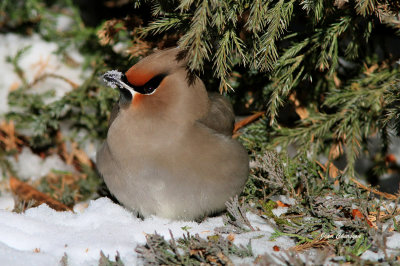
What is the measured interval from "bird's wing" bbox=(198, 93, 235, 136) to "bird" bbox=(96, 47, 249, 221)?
5cm

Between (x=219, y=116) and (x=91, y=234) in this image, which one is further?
(x=219, y=116)

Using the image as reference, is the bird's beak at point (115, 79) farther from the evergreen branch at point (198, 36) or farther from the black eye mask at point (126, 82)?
the evergreen branch at point (198, 36)

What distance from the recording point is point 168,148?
2617 millimetres

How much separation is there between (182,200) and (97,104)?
1480 millimetres

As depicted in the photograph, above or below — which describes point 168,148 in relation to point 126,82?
below

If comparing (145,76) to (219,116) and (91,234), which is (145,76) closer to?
(219,116)

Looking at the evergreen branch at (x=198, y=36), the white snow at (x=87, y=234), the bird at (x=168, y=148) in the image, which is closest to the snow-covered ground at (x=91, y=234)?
the white snow at (x=87, y=234)

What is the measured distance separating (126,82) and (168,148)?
1.42ft

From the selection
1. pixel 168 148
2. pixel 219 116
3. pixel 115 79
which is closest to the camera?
pixel 115 79

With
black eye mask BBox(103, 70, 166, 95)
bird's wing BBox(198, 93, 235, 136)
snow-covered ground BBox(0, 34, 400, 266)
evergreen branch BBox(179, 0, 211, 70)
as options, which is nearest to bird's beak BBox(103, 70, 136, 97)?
black eye mask BBox(103, 70, 166, 95)

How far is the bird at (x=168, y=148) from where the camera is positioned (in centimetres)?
262

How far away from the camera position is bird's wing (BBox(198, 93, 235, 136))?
285cm

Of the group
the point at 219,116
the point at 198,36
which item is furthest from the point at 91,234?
the point at 198,36

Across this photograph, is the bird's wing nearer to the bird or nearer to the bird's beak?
the bird
